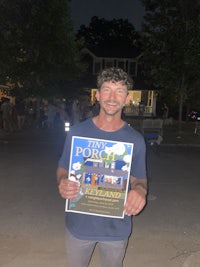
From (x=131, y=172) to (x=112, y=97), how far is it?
0.50 m

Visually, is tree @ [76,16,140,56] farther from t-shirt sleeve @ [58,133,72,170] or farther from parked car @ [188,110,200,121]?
t-shirt sleeve @ [58,133,72,170]

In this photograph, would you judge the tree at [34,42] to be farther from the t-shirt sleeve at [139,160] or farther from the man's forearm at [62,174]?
the t-shirt sleeve at [139,160]

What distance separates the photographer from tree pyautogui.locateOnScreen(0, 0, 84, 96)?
17344 millimetres

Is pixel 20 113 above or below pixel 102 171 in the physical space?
below

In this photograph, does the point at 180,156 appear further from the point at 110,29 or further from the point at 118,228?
the point at 110,29

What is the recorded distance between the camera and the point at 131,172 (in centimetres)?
239

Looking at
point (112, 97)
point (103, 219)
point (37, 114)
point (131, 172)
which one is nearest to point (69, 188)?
point (103, 219)

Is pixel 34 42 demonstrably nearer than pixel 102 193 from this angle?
No

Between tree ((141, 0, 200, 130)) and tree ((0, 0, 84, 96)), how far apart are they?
4161 mm

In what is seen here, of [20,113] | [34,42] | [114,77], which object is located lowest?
[20,113]

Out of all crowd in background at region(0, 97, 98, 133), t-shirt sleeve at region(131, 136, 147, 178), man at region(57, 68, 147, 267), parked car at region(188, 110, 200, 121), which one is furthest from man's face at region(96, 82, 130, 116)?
parked car at region(188, 110, 200, 121)

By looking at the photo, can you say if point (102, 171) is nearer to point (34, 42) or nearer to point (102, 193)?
point (102, 193)

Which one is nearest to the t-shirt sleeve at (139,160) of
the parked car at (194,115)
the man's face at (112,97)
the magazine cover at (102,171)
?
the magazine cover at (102,171)

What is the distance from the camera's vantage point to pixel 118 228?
235cm
